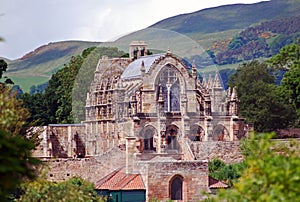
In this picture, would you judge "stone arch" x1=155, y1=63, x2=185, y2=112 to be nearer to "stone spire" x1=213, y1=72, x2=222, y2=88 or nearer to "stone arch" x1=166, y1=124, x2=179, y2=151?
"stone arch" x1=166, y1=124, x2=179, y2=151

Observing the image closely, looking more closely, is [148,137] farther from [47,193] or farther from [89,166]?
[47,193]

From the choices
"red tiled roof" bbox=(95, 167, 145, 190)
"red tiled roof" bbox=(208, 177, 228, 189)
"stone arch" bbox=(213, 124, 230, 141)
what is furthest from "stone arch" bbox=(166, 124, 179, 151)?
"red tiled roof" bbox=(208, 177, 228, 189)

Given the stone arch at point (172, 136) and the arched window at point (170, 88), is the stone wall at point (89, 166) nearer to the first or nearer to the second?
the stone arch at point (172, 136)

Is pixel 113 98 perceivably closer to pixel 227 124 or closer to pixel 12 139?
pixel 227 124

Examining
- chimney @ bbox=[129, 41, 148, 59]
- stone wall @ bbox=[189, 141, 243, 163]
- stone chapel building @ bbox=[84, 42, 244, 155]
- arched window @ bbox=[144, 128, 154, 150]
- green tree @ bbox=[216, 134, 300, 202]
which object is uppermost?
chimney @ bbox=[129, 41, 148, 59]

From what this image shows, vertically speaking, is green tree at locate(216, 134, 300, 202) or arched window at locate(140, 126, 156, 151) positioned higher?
green tree at locate(216, 134, 300, 202)

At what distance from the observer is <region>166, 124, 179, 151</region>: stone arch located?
A: 68.1 meters

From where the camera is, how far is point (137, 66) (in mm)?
71250

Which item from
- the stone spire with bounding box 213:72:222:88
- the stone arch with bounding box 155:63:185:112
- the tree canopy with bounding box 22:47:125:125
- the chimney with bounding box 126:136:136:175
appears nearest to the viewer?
the chimney with bounding box 126:136:136:175

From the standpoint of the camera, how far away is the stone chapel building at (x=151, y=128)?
59.3 metres

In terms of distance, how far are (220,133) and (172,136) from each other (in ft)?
14.3

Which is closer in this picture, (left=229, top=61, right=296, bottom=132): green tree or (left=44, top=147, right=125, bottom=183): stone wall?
(left=44, top=147, right=125, bottom=183): stone wall

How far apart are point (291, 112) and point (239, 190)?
59793 millimetres

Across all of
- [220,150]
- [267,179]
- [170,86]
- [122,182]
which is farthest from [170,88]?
[267,179]
